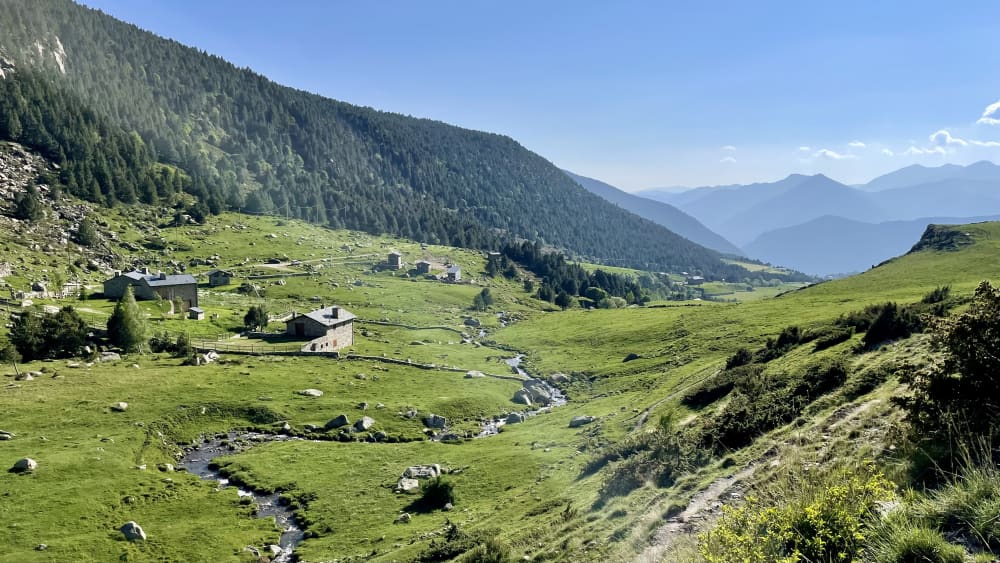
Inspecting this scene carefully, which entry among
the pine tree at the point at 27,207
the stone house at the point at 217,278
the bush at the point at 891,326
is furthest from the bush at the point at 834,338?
the pine tree at the point at 27,207

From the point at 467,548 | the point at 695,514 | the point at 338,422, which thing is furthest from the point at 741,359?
the point at 338,422

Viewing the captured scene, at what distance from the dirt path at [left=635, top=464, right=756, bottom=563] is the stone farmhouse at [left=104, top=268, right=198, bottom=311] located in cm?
11092

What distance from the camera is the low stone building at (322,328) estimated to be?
9662 cm

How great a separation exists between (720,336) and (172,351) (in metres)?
89.1

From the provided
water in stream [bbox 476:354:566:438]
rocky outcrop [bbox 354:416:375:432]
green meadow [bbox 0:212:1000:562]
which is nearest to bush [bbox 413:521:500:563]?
green meadow [bbox 0:212:1000:562]

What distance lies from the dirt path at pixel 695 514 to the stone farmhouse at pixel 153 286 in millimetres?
110921

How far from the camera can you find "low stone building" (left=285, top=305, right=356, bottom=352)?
96625mm

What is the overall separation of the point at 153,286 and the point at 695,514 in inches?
4615

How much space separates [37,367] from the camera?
66812 mm

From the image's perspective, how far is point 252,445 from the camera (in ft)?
188

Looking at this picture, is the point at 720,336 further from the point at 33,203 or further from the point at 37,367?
the point at 33,203

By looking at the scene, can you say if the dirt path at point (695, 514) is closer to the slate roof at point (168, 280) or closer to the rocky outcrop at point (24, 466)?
the rocky outcrop at point (24, 466)

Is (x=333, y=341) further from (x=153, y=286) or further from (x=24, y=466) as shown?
(x=24, y=466)

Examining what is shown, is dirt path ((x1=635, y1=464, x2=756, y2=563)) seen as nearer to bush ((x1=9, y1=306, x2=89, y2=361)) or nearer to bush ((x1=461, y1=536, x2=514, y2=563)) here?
bush ((x1=461, y1=536, x2=514, y2=563))
